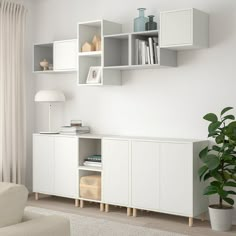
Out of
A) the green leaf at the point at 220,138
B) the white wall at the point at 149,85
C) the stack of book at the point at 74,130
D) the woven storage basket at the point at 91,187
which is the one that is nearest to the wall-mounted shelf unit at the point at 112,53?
the white wall at the point at 149,85

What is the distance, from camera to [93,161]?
5285mm

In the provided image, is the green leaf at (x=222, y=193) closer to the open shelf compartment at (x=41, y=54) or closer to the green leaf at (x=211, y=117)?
the green leaf at (x=211, y=117)

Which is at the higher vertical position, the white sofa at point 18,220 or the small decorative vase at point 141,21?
the small decorative vase at point 141,21

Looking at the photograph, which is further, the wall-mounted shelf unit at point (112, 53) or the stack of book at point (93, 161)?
the stack of book at point (93, 161)

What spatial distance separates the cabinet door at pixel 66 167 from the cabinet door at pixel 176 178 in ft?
3.93

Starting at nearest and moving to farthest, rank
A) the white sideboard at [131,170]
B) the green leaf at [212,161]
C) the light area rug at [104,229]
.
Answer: the green leaf at [212,161]
the light area rug at [104,229]
the white sideboard at [131,170]

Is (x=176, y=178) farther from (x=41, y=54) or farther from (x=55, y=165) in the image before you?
(x=41, y=54)

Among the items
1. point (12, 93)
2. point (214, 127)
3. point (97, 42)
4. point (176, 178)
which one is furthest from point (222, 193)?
point (12, 93)

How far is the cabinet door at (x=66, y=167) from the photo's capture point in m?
5.34

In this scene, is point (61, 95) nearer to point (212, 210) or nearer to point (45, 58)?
point (45, 58)

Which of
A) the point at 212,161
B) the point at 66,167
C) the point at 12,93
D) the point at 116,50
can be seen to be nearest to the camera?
the point at 212,161

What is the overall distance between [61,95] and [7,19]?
1187 mm

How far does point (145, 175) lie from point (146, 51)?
4.33ft

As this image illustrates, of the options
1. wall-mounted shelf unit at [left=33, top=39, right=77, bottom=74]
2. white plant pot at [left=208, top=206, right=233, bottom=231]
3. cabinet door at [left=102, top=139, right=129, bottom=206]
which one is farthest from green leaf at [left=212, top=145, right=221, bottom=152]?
wall-mounted shelf unit at [left=33, top=39, right=77, bottom=74]
